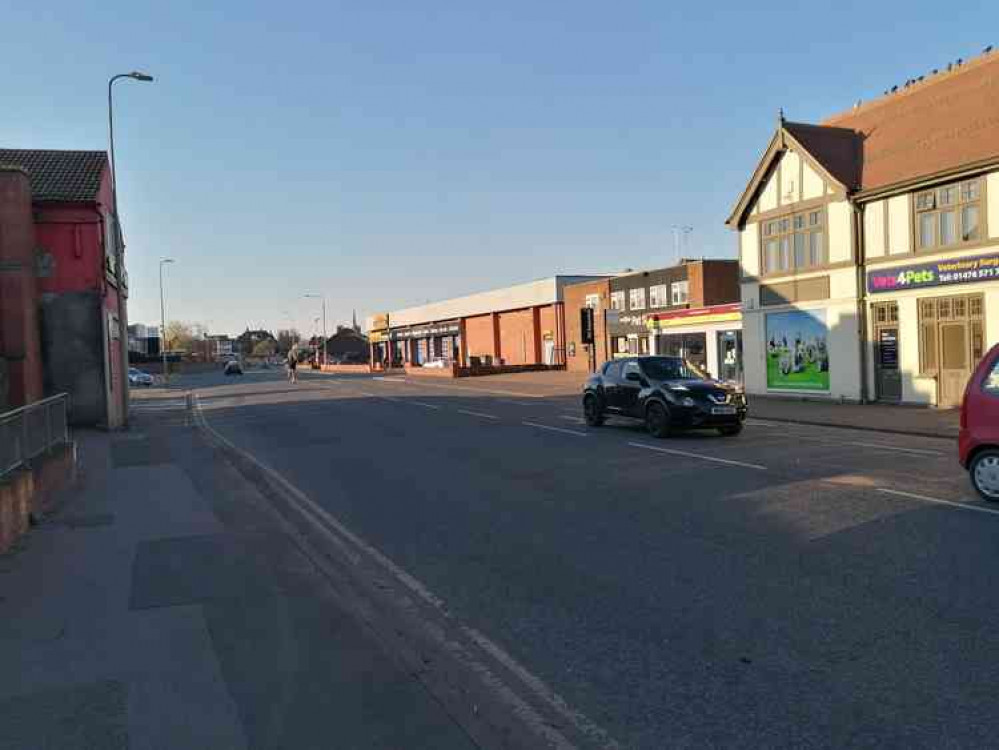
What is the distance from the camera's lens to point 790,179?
26.6 metres

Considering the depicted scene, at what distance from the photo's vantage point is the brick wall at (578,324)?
50250mm

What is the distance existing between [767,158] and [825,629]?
24.5 m

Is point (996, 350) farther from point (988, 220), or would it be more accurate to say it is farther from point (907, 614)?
point (988, 220)

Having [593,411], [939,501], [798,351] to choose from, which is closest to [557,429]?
[593,411]

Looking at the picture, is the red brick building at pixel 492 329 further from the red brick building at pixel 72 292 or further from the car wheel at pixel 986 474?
the car wheel at pixel 986 474

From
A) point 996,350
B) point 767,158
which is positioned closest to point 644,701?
point 996,350

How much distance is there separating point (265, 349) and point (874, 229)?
6730 inches

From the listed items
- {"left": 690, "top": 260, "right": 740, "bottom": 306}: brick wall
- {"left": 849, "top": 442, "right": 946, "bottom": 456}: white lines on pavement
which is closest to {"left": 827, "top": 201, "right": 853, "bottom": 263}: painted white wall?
→ {"left": 849, "top": 442, "right": 946, "bottom": 456}: white lines on pavement

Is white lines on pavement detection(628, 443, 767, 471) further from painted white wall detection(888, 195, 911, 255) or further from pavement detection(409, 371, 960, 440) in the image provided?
painted white wall detection(888, 195, 911, 255)

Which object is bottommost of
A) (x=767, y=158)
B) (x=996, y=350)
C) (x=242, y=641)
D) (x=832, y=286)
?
(x=242, y=641)

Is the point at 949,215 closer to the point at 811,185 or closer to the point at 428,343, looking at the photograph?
the point at 811,185

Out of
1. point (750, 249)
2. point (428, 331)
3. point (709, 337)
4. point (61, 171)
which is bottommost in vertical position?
point (709, 337)

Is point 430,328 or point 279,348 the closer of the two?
point 430,328

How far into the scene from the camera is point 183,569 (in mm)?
7387
